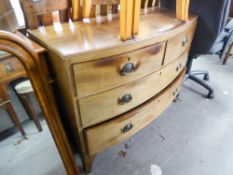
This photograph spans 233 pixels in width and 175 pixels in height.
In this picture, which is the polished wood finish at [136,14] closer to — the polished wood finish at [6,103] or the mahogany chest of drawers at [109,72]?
the mahogany chest of drawers at [109,72]

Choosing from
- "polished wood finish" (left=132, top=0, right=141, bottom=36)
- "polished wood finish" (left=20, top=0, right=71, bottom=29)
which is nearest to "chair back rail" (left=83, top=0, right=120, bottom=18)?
"polished wood finish" (left=20, top=0, right=71, bottom=29)

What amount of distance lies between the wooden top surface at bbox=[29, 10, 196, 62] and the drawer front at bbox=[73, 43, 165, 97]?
0.04 m

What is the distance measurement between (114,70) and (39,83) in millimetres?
334

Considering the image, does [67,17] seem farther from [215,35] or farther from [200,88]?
[200,88]

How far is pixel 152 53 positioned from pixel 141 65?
0.29 ft

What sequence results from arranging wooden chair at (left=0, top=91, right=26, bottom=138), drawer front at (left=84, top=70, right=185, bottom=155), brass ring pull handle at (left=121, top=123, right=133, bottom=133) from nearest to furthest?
drawer front at (left=84, top=70, right=185, bottom=155) < brass ring pull handle at (left=121, top=123, right=133, bottom=133) < wooden chair at (left=0, top=91, right=26, bottom=138)

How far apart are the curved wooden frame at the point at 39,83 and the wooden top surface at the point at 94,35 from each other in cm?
10

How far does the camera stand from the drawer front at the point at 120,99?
847 millimetres

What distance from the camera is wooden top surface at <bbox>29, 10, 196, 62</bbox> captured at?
0.70m

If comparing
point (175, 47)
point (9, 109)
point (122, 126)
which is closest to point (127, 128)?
point (122, 126)

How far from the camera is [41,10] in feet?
2.91

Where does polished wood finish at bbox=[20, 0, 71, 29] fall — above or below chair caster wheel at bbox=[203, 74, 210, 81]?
above

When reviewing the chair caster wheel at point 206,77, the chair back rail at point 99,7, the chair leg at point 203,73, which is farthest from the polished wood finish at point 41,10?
the chair caster wheel at point 206,77

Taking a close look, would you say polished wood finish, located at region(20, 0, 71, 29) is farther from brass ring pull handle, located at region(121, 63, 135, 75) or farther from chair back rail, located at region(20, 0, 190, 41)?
brass ring pull handle, located at region(121, 63, 135, 75)
